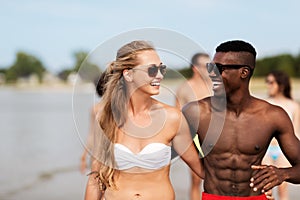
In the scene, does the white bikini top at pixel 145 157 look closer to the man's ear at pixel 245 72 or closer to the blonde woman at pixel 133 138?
the blonde woman at pixel 133 138

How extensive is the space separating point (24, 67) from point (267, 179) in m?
112

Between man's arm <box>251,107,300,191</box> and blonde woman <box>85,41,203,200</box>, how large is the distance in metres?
0.48

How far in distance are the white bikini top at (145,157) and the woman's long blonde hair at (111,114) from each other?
49mm

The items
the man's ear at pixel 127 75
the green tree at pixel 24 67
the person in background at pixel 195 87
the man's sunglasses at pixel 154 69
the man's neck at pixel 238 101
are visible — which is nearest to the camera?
the man's sunglasses at pixel 154 69

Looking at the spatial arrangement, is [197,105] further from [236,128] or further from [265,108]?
[265,108]

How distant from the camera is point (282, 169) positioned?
390 centimetres

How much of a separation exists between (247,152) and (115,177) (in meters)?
0.86

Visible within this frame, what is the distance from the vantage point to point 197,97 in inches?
165

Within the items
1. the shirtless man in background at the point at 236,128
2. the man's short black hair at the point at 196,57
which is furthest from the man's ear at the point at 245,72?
the man's short black hair at the point at 196,57

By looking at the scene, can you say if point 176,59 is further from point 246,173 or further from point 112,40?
point 246,173

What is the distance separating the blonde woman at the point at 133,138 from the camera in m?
3.88

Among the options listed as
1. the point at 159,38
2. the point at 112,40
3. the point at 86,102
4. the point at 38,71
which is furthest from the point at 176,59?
the point at 38,71

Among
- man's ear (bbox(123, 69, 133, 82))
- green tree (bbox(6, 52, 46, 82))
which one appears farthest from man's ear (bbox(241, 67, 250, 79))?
green tree (bbox(6, 52, 46, 82))

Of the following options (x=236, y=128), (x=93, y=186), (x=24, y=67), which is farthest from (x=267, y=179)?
(x=24, y=67)
